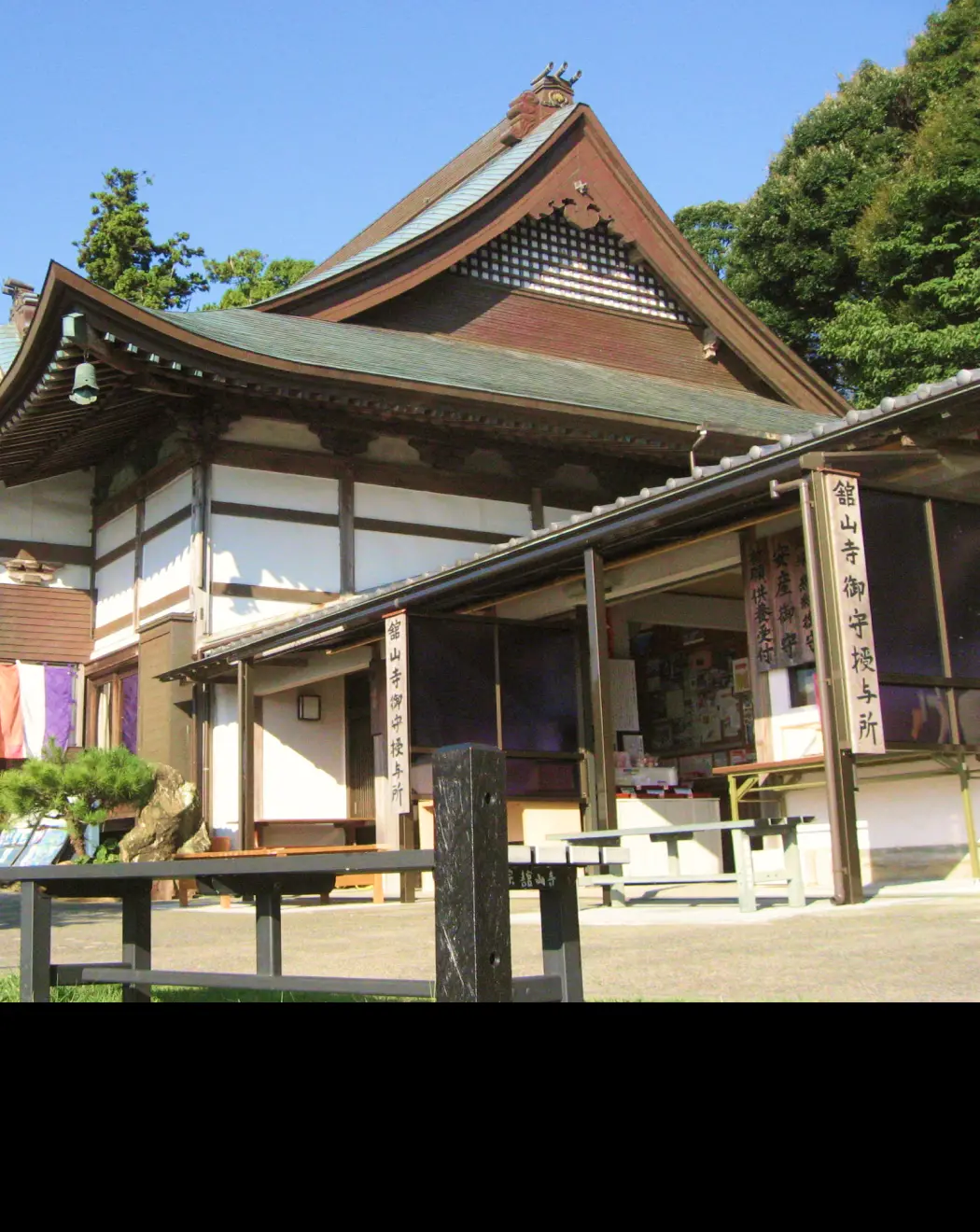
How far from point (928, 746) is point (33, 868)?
212 inches

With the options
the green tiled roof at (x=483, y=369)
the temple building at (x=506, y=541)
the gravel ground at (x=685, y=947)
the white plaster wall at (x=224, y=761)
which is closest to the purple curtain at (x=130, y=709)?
the temple building at (x=506, y=541)

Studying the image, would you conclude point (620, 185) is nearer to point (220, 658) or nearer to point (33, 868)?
point (220, 658)

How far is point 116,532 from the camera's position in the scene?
15.5 metres

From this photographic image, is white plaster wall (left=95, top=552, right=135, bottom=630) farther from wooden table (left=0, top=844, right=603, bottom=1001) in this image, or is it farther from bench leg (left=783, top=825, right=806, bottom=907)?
wooden table (left=0, top=844, right=603, bottom=1001)

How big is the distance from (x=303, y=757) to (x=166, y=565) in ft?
8.55

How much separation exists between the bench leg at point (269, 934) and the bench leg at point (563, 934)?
5.25 ft

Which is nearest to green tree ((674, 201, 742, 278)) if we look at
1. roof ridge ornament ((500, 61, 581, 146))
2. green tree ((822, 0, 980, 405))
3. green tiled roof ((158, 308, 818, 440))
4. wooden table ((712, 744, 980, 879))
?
green tree ((822, 0, 980, 405))

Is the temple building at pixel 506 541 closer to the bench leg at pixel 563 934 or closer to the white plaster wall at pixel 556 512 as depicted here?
the white plaster wall at pixel 556 512

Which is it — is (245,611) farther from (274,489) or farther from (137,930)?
(137,930)

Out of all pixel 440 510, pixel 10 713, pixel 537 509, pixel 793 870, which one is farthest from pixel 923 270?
pixel 793 870

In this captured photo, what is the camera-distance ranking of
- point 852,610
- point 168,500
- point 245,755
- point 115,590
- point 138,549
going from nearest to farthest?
1. point 852,610
2. point 245,755
3. point 168,500
4. point 138,549
5. point 115,590

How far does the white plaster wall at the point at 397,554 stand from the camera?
14.2 meters
